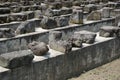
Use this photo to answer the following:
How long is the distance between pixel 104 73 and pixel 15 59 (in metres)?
3.29

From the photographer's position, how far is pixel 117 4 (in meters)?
20.1

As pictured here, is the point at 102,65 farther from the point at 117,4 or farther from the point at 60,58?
the point at 117,4

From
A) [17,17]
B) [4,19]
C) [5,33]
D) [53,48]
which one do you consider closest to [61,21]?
[17,17]

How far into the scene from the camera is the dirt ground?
8893 mm

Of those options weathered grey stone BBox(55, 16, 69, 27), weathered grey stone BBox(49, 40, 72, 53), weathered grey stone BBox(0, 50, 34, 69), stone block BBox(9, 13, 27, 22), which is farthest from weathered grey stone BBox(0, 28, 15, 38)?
stone block BBox(9, 13, 27, 22)

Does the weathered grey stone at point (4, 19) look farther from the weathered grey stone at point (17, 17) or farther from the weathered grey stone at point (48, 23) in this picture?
the weathered grey stone at point (48, 23)

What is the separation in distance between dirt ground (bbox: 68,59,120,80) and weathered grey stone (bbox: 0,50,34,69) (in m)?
1.94

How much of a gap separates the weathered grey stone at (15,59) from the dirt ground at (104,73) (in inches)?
76.2

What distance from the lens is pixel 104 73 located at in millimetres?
9320

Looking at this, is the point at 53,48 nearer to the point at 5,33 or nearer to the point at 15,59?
the point at 5,33

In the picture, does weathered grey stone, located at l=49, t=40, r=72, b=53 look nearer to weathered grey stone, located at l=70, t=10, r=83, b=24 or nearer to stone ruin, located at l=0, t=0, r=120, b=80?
stone ruin, located at l=0, t=0, r=120, b=80

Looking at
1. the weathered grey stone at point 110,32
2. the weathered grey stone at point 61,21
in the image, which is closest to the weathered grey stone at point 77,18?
the weathered grey stone at point 61,21

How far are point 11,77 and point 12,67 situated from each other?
0.80 ft

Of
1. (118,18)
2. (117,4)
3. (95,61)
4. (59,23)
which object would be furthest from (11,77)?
(117,4)
